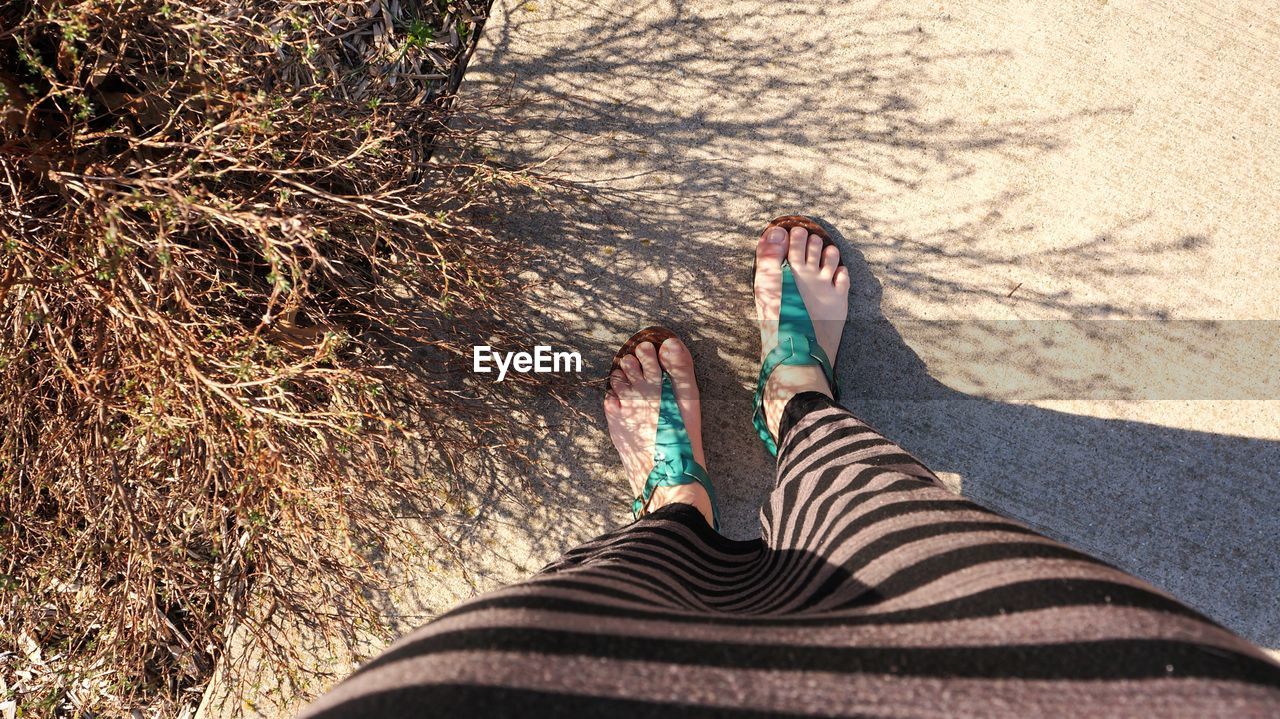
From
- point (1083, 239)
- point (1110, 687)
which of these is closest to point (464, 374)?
point (1110, 687)

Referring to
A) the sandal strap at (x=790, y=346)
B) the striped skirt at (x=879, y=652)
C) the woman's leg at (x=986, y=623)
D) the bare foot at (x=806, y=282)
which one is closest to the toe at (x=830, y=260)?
the bare foot at (x=806, y=282)

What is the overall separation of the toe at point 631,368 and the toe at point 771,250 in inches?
19.2

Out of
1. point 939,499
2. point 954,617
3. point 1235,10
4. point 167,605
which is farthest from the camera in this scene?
point 1235,10

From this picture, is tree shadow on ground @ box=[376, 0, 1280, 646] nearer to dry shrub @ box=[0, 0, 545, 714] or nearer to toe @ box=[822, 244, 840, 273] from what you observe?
toe @ box=[822, 244, 840, 273]

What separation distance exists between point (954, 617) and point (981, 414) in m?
1.37

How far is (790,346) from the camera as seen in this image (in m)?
2.02

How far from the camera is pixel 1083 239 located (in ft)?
6.82

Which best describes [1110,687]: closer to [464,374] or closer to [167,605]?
[464,374]

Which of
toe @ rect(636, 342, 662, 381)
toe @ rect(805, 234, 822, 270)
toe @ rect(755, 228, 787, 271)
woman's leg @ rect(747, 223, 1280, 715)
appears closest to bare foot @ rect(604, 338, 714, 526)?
toe @ rect(636, 342, 662, 381)

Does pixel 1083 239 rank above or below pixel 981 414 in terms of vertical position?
above

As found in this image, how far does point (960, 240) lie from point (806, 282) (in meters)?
0.51

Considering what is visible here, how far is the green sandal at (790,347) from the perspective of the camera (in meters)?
2.02

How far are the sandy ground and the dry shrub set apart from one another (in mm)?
290

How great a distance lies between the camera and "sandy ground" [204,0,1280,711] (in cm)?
205
